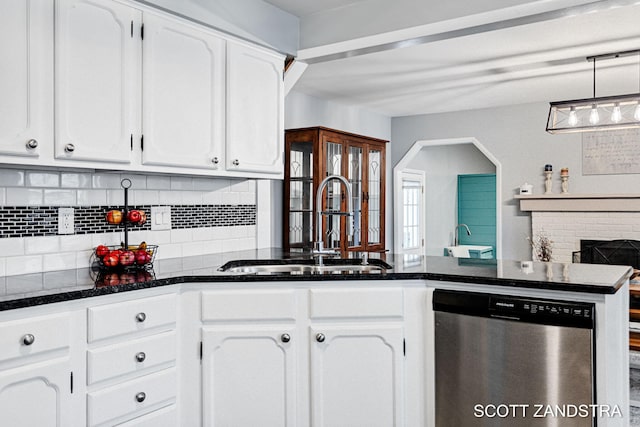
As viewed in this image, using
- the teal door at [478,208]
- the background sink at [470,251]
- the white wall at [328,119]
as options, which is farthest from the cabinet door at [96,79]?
the teal door at [478,208]

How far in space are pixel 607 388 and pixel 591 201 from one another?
4354 millimetres

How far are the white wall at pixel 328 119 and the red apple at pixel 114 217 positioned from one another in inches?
93.0

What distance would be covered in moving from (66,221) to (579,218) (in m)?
5.35

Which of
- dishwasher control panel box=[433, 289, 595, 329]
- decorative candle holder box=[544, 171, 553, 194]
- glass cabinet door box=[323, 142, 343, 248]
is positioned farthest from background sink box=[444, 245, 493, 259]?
dishwasher control panel box=[433, 289, 595, 329]

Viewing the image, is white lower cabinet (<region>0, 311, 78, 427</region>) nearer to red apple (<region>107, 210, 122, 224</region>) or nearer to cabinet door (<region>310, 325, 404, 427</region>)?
red apple (<region>107, 210, 122, 224</region>)

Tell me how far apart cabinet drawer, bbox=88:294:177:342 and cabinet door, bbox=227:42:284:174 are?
1.01m

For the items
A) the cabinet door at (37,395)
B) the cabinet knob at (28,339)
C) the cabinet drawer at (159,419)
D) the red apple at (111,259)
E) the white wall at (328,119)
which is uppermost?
the white wall at (328,119)

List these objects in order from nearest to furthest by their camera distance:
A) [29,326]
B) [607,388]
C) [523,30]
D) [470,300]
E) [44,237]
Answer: [29,326]
[607,388]
[470,300]
[44,237]
[523,30]

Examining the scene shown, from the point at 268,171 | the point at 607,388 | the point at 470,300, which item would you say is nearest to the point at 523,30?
the point at 268,171

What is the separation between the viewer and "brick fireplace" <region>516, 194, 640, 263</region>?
5613 millimetres

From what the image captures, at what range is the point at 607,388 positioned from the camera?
6.38 ft

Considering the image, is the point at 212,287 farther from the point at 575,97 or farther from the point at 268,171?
the point at 575,97

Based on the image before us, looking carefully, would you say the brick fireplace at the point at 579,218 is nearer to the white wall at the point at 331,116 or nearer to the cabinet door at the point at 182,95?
the white wall at the point at 331,116

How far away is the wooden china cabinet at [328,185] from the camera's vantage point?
15.7ft
